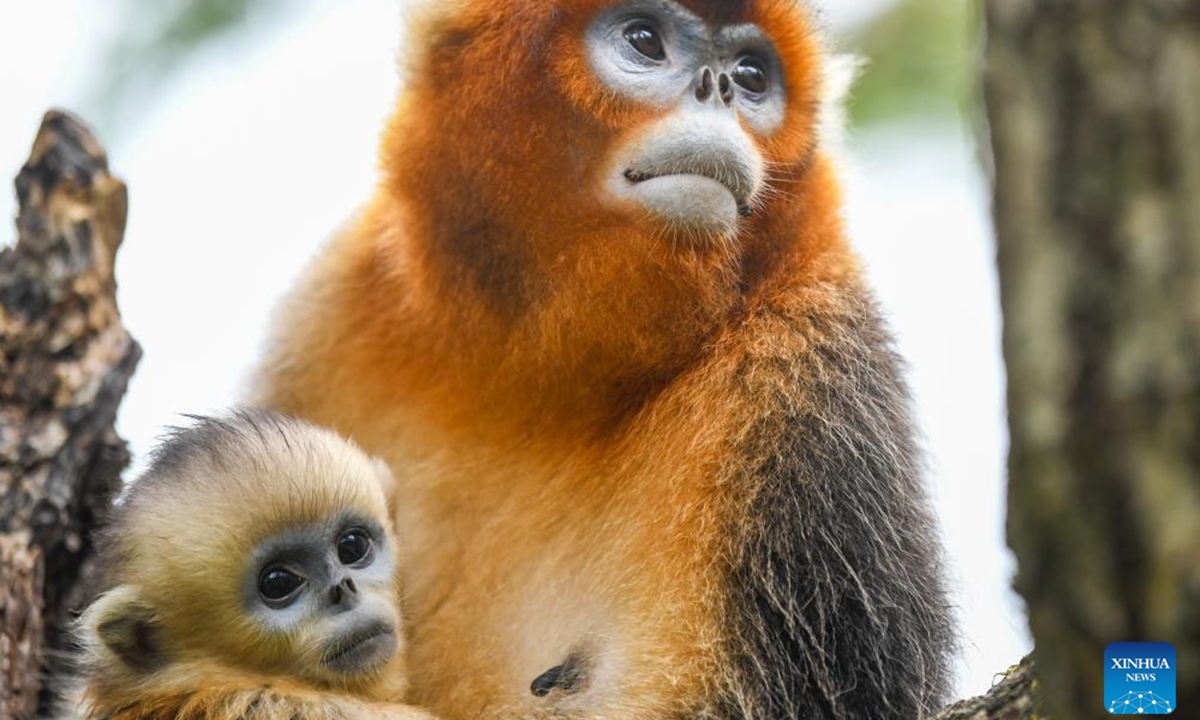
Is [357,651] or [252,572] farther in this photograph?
[252,572]

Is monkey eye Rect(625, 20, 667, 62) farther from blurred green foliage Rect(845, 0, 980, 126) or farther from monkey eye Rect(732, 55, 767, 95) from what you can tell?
blurred green foliage Rect(845, 0, 980, 126)

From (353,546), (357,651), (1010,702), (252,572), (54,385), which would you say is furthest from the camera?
(54,385)

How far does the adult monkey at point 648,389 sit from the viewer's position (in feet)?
11.7

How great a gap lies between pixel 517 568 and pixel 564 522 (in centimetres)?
20

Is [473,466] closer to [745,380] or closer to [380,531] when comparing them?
[380,531]

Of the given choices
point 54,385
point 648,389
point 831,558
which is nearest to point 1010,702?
point 831,558

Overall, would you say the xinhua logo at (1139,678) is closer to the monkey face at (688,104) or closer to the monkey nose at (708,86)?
the monkey face at (688,104)

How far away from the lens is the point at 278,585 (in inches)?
144

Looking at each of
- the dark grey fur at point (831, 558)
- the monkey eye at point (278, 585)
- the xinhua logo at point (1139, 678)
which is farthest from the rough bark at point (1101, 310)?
the monkey eye at point (278, 585)

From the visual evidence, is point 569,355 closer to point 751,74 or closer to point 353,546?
point 353,546

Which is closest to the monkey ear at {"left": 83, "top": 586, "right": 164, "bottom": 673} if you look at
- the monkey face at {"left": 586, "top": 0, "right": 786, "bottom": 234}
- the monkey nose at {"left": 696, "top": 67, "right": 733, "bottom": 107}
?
the monkey face at {"left": 586, "top": 0, "right": 786, "bottom": 234}

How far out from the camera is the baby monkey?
3.53m

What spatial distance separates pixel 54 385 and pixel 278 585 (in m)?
1.24

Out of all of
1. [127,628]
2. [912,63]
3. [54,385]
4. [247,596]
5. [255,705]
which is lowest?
[255,705]
